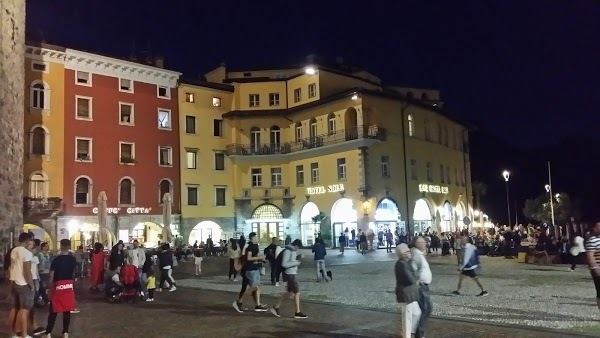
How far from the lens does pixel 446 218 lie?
47.0 m

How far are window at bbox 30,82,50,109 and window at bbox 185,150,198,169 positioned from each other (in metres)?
10.7

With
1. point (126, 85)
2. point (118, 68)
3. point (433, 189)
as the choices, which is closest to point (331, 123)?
point (433, 189)

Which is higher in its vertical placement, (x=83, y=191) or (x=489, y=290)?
(x=83, y=191)

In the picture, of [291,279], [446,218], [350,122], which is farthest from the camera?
[446,218]

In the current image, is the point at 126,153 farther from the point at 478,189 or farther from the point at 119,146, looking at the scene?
the point at 478,189

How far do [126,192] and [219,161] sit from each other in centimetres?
790

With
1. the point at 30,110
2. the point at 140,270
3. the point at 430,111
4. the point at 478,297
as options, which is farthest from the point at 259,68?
the point at 478,297

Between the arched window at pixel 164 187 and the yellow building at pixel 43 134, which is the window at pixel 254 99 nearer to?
the arched window at pixel 164 187

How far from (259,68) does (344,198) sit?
57.0 ft

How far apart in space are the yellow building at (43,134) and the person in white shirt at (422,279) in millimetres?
32030

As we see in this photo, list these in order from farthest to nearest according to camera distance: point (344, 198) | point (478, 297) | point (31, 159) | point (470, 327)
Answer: point (344, 198)
point (31, 159)
point (478, 297)
point (470, 327)

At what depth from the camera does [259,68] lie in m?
51.9

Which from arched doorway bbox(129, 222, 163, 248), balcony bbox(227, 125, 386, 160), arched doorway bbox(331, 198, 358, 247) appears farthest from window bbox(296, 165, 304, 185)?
arched doorway bbox(129, 222, 163, 248)

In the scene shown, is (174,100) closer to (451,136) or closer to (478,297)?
(451,136)
